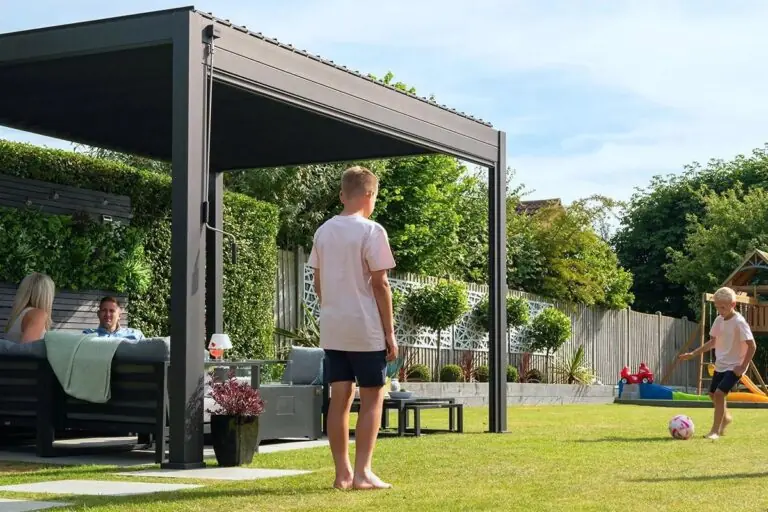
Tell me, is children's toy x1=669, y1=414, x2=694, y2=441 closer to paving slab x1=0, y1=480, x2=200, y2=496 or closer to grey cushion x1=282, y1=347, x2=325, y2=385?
grey cushion x1=282, y1=347, x2=325, y2=385

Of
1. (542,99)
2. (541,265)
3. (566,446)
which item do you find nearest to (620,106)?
(541,265)

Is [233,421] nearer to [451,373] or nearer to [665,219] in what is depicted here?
[451,373]

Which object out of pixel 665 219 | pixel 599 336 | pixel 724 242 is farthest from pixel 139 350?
pixel 665 219

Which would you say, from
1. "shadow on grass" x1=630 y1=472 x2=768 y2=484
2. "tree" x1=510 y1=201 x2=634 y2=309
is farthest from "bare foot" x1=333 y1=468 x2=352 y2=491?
"tree" x1=510 y1=201 x2=634 y2=309

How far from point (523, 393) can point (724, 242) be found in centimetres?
1265

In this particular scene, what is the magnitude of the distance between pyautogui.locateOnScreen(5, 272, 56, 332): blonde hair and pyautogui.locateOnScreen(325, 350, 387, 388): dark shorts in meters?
3.68

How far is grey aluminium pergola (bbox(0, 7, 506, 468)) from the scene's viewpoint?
7.89m

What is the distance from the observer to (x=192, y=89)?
7922mm

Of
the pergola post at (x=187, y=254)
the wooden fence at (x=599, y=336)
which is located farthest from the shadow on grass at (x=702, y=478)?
the wooden fence at (x=599, y=336)

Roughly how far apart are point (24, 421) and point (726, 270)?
2505 cm

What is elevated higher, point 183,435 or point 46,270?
point 46,270

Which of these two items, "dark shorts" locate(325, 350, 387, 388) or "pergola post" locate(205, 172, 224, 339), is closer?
"dark shorts" locate(325, 350, 387, 388)

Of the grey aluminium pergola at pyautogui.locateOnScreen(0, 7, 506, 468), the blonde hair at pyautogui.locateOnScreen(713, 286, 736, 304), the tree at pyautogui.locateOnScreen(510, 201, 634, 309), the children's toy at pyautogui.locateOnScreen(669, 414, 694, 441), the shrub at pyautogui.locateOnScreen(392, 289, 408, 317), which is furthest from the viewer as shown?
the tree at pyautogui.locateOnScreen(510, 201, 634, 309)

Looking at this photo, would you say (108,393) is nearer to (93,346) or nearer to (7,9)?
(93,346)
